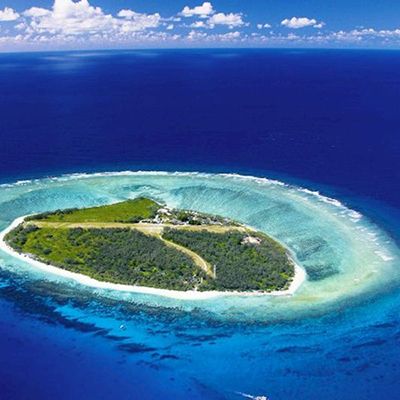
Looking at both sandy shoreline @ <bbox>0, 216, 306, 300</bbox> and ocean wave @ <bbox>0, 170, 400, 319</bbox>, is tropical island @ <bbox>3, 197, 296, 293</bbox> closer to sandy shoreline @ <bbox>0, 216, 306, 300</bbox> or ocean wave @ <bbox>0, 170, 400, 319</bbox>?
sandy shoreline @ <bbox>0, 216, 306, 300</bbox>

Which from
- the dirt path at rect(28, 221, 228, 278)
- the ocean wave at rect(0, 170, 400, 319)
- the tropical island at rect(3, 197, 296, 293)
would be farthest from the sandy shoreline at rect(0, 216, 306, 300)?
the dirt path at rect(28, 221, 228, 278)

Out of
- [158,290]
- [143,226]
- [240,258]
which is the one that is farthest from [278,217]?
[158,290]

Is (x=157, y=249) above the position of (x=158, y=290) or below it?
above

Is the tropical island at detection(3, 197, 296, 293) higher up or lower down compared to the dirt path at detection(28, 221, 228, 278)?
lower down

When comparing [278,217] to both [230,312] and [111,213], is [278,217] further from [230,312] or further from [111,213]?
[230,312]

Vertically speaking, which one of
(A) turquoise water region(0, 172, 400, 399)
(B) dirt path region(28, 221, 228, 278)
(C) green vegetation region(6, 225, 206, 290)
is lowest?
(A) turquoise water region(0, 172, 400, 399)

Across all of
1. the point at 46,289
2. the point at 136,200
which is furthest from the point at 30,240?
the point at 136,200
